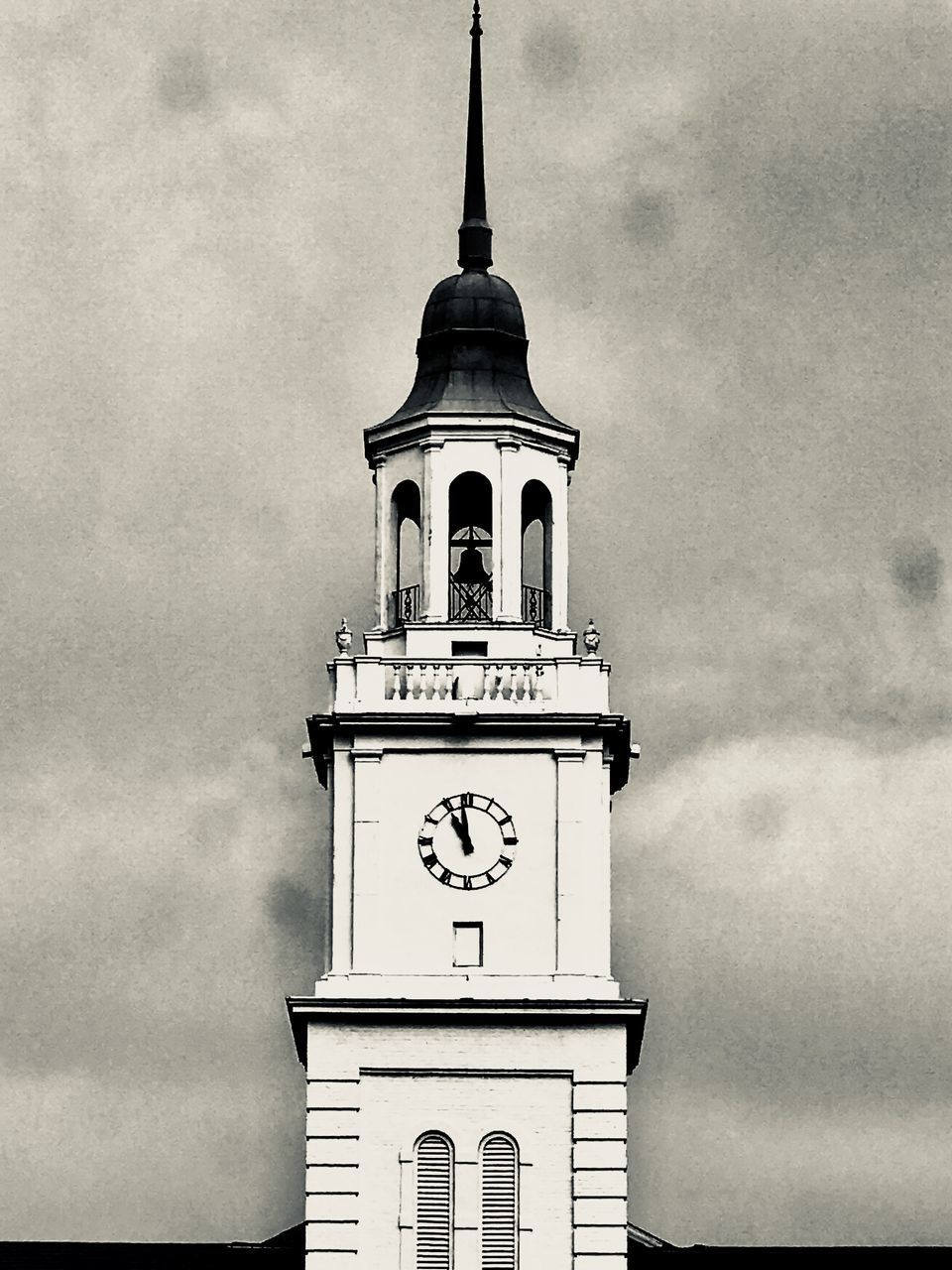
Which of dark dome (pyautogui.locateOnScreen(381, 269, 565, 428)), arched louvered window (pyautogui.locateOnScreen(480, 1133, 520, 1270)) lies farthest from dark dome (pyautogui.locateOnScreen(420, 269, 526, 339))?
arched louvered window (pyautogui.locateOnScreen(480, 1133, 520, 1270))

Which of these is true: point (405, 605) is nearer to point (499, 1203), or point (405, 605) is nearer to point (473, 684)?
point (473, 684)

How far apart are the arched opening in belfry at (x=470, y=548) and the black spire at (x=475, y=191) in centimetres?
440

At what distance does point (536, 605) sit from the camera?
353 feet

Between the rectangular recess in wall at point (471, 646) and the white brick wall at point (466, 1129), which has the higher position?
the rectangular recess in wall at point (471, 646)

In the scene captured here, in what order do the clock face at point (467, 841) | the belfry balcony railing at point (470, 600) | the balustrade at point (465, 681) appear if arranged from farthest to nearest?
the belfry balcony railing at point (470, 600) → the balustrade at point (465, 681) → the clock face at point (467, 841)

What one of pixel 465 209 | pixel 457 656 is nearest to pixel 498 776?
pixel 457 656

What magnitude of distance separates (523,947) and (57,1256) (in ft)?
38.3

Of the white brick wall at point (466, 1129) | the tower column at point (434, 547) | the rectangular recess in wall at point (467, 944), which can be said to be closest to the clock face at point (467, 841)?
the rectangular recess in wall at point (467, 944)

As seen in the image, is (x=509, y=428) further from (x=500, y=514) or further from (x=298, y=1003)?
(x=298, y=1003)

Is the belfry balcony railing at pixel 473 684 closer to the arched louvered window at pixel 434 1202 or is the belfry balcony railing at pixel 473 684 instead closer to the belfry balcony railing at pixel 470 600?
the belfry balcony railing at pixel 470 600

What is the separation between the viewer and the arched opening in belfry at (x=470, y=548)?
108m

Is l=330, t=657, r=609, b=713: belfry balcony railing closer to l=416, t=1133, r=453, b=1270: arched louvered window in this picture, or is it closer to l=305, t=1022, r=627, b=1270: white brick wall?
l=305, t=1022, r=627, b=1270: white brick wall

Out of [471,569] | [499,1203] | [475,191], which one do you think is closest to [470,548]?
[471,569]

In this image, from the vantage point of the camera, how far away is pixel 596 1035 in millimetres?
102750
